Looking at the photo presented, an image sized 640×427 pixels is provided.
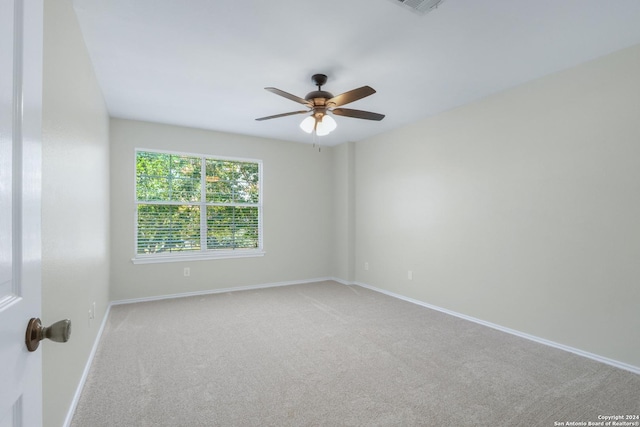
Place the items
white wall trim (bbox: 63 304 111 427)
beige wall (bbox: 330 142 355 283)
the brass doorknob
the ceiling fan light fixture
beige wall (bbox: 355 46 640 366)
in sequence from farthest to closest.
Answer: beige wall (bbox: 330 142 355 283)
the ceiling fan light fixture
beige wall (bbox: 355 46 640 366)
white wall trim (bbox: 63 304 111 427)
the brass doorknob

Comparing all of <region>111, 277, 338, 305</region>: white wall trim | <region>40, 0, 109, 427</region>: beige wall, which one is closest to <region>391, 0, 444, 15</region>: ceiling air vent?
<region>40, 0, 109, 427</region>: beige wall

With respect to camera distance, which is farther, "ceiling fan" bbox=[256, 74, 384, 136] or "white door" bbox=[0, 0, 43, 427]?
"ceiling fan" bbox=[256, 74, 384, 136]

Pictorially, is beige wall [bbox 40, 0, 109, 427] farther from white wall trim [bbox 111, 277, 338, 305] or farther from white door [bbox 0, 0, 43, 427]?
white wall trim [bbox 111, 277, 338, 305]

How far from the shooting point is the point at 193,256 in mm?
4719

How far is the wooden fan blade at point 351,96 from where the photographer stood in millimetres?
2438

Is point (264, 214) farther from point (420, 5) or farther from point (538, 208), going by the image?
point (420, 5)

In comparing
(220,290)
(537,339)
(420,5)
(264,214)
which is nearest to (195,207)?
(264,214)

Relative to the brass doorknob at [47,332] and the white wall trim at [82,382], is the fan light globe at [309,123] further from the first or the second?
the white wall trim at [82,382]

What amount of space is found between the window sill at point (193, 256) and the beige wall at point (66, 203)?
1.61m

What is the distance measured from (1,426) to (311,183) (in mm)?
5251

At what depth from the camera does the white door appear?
1.97ft

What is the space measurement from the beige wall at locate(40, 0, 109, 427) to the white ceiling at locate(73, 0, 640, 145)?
417mm

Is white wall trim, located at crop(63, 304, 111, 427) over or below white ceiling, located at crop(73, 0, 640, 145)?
below

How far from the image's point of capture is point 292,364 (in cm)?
256
